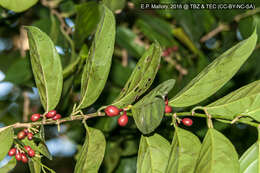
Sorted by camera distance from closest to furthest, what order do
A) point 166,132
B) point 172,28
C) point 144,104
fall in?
point 144,104 → point 166,132 → point 172,28

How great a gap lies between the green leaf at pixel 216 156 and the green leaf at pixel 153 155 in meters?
0.10

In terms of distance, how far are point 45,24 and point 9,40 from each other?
92 cm

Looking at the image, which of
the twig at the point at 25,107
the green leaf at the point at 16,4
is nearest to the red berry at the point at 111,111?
the green leaf at the point at 16,4

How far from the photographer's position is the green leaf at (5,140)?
800 mm

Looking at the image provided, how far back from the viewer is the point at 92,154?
81cm

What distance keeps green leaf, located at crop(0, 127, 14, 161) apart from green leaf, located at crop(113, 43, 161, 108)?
28 centimetres

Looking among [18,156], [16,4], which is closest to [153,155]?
[18,156]

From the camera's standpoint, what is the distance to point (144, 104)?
0.72 metres

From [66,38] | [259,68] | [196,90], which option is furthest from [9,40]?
[196,90]

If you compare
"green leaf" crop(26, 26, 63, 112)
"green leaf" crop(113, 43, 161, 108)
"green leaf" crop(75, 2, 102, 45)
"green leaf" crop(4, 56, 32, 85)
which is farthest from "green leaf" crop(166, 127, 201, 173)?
"green leaf" crop(4, 56, 32, 85)

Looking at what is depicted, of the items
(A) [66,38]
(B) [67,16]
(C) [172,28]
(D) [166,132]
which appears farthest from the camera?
(C) [172,28]

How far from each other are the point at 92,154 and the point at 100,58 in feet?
0.82

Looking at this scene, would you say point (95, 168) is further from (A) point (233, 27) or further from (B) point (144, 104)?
(A) point (233, 27)

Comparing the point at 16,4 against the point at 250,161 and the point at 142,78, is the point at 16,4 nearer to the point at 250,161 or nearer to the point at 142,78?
the point at 142,78
